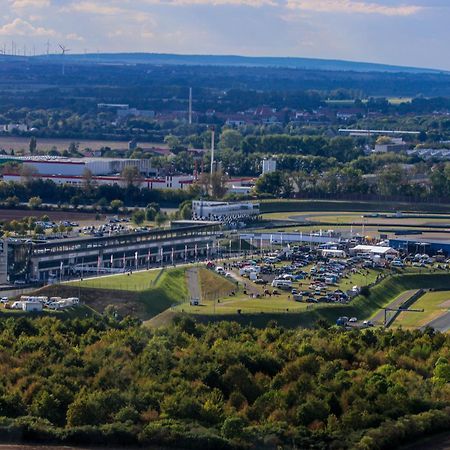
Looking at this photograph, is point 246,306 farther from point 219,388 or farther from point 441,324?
point 219,388

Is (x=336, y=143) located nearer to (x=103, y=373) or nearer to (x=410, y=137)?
(x=410, y=137)

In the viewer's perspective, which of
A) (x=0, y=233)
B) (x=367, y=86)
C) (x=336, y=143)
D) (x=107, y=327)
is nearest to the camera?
(x=107, y=327)

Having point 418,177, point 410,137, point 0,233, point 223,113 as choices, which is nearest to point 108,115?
point 223,113

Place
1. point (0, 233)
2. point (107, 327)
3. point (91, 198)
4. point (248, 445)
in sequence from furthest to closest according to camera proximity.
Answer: point (91, 198), point (0, 233), point (107, 327), point (248, 445)

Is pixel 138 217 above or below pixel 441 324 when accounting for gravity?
below

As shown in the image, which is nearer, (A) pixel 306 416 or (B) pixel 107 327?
(A) pixel 306 416

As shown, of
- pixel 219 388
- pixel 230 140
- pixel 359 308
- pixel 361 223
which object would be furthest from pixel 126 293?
pixel 230 140

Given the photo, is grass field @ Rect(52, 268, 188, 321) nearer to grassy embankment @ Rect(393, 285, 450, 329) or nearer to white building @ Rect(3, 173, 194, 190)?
grassy embankment @ Rect(393, 285, 450, 329)

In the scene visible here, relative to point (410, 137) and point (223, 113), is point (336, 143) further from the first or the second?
point (223, 113)
